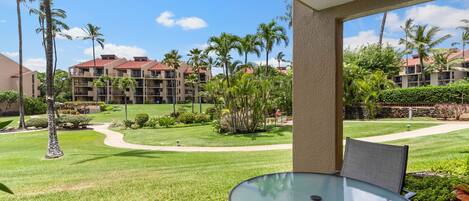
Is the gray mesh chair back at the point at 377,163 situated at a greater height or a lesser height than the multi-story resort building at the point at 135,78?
lesser

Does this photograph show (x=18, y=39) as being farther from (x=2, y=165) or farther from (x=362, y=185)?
(x=362, y=185)

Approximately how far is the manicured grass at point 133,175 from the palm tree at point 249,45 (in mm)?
10263

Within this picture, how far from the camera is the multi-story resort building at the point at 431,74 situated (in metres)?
29.3

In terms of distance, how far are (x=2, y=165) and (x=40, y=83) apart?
39.4 m

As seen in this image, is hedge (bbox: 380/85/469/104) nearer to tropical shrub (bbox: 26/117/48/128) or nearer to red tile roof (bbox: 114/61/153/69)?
tropical shrub (bbox: 26/117/48/128)

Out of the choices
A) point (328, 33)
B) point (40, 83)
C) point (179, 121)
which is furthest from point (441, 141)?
point (40, 83)

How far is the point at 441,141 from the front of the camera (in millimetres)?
8242

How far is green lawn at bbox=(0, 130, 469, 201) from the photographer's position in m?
4.74

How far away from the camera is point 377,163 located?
2.88 metres

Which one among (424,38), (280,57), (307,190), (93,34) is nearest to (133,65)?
(93,34)

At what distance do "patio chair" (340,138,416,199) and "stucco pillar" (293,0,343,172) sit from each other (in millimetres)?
786

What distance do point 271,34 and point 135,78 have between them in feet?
104

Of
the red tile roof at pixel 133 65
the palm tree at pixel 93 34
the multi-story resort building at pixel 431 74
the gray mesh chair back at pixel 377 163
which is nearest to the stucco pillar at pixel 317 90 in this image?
the gray mesh chair back at pixel 377 163

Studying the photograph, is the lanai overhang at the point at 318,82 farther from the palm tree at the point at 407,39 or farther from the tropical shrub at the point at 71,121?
the palm tree at the point at 407,39
